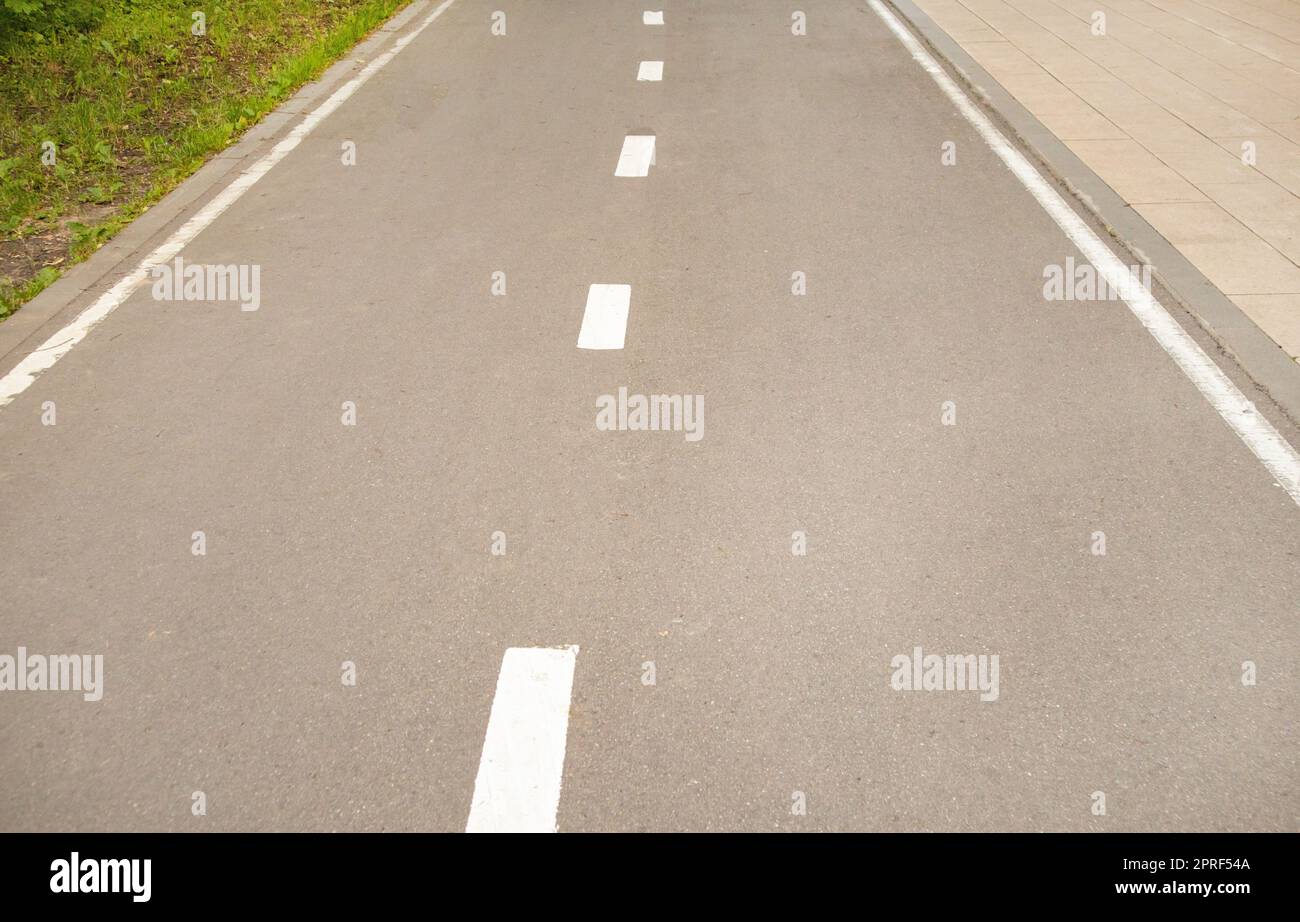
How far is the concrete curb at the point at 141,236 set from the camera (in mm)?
6574

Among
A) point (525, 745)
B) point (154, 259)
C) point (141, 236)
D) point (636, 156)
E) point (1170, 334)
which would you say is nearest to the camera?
point (525, 745)

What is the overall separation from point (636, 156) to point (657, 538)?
5.82m

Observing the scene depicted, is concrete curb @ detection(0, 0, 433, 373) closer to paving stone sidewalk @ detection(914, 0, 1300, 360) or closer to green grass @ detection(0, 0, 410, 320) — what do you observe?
green grass @ detection(0, 0, 410, 320)

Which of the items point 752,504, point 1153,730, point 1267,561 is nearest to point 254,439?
point 752,504

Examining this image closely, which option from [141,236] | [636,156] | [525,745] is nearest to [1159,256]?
[636,156]

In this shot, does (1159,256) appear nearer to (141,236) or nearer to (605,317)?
(605,317)

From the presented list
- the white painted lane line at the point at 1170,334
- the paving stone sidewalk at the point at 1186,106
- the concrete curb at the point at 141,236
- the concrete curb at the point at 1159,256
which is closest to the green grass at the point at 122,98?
the concrete curb at the point at 141,236

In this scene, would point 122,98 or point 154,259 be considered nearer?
point 154,259

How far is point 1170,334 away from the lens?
6.22 m

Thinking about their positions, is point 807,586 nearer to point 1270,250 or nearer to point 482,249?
point 482,249

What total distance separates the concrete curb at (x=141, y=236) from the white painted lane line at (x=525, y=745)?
160 inches

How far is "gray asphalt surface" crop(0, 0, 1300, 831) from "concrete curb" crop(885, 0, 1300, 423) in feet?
1.52

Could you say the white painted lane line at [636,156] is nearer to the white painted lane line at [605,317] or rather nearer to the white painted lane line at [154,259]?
the white painted lane line at [605,317]

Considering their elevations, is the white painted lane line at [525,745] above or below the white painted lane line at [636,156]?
below
